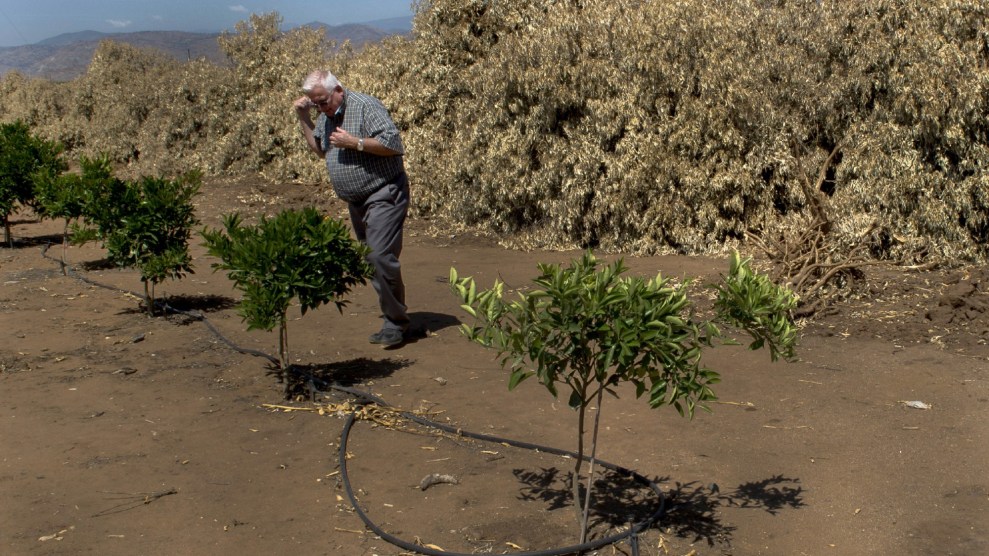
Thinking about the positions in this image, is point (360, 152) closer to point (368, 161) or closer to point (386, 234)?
point (368, 161)

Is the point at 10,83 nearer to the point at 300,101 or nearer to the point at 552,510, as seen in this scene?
the point at 300,101

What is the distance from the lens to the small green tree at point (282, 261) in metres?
5.48

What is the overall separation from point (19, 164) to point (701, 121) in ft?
27.6

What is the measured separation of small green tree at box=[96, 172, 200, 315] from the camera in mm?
7875

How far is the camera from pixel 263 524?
13.6 feet

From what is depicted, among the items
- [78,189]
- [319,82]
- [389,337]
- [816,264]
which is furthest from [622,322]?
[78,189]

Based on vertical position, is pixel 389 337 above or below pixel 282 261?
below

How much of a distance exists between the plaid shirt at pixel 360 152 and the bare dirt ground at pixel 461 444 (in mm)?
1230

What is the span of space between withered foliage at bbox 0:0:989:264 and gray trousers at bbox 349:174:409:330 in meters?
3.63

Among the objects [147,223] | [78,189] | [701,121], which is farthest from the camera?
[701,121]

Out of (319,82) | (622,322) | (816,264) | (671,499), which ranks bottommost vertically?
(671,499)

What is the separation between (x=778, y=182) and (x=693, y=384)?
6530 millimetres

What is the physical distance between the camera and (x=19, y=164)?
11977mm

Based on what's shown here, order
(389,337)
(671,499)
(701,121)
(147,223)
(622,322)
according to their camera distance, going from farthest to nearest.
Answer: (701,121) → (147,223) → (389,337) → (671,499) → (622,322)
